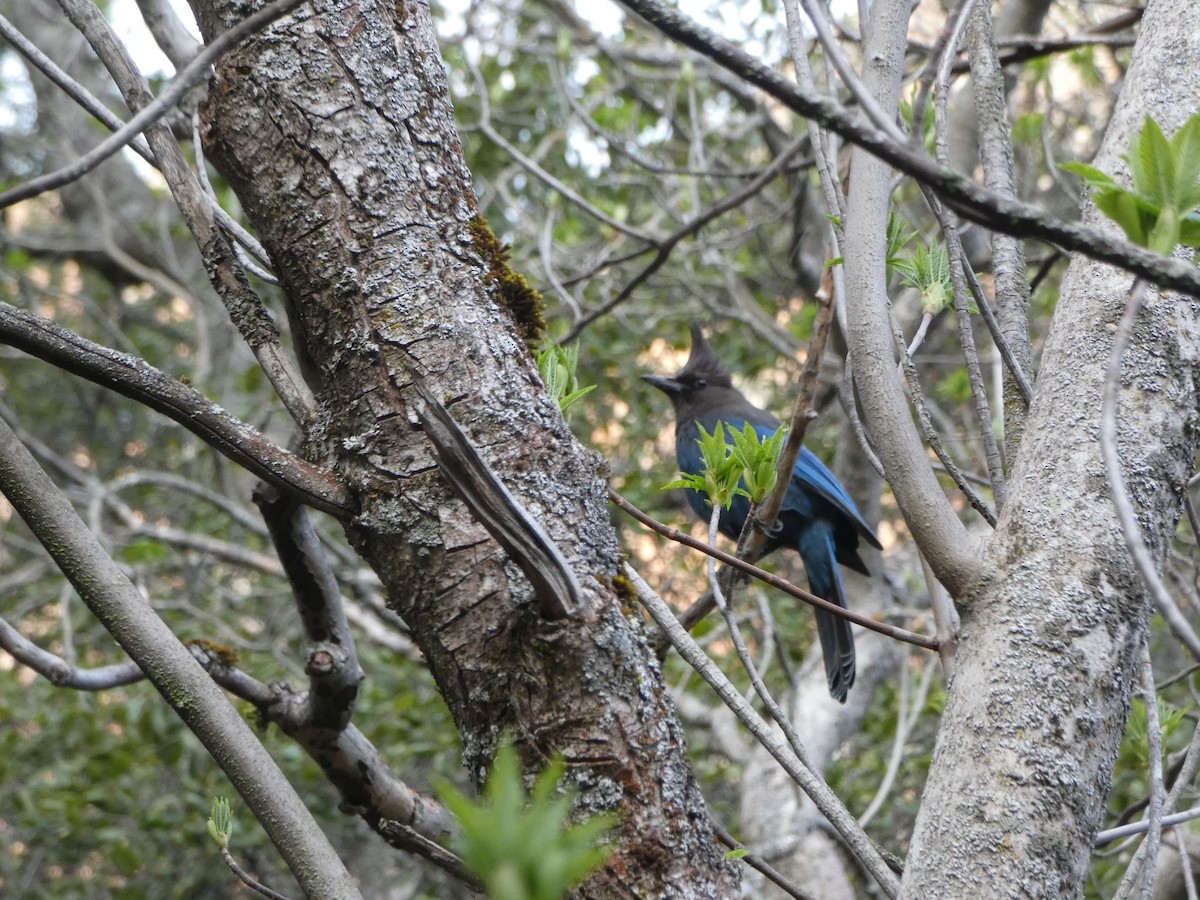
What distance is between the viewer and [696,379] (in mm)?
4969

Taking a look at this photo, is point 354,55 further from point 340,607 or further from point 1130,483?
point 1130,483

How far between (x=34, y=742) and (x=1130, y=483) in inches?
222

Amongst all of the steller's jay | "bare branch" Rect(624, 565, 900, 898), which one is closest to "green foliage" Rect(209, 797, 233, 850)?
"bare branch" Rect(624, 565, 900, 898)

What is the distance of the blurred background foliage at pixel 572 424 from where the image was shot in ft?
15.7

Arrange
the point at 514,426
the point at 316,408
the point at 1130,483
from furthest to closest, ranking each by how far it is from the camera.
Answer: the point at 316,408 → the point at 514,426 → the point at 1130,483

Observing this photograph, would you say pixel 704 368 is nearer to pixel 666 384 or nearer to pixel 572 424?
pixel 666 384

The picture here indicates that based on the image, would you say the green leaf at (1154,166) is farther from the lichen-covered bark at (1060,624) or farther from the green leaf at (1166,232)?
the lichen-covered bark at (1060,624)

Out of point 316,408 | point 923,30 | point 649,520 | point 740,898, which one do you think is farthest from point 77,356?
point 923,30

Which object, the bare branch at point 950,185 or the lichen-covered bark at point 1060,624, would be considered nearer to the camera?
the bare branch at point 950,185

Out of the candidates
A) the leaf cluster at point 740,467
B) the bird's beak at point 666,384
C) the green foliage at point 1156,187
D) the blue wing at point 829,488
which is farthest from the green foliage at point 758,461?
the bird's beak at point 666,384

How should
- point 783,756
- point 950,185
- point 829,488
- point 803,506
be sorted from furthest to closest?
point 803,506
point 829,488
point 783,756
point 950,185

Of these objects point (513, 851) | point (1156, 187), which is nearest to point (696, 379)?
point (1156, 187)

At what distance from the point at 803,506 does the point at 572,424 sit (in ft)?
5.60

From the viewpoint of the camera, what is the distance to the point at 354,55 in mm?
1447
